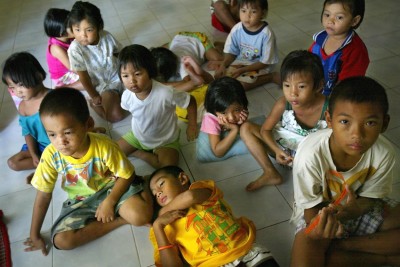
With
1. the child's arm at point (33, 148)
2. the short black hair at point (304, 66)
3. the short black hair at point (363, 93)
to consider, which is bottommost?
the child's arm at point (33, 148)

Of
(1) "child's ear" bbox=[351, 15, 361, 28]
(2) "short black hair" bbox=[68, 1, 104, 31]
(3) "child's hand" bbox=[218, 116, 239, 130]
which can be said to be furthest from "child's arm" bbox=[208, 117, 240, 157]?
(2) "short black hair" bbox=[68, 1, 104, 31]

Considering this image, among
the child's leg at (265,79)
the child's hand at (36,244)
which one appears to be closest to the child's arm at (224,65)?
the child's leg at (265,79)

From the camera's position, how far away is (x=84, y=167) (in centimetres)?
115

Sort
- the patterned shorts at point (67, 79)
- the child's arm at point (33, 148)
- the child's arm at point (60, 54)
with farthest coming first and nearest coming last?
1. the patterned shorts at point (67, 79)
2. the child's arm at point (60, 54)
3. the child's arm at point (33, 148)

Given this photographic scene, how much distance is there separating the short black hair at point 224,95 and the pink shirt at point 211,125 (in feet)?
0.20

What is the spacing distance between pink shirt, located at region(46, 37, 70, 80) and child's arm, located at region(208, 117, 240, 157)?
112 centimetres

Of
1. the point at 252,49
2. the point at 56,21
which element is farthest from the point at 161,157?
the point at 56,21

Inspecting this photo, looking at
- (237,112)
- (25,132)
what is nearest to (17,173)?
(25,132)

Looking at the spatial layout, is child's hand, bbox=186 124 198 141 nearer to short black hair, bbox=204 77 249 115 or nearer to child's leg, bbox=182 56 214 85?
short black hair, bbox=204 77 249 115

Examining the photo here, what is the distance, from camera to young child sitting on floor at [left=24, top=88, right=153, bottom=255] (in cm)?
103

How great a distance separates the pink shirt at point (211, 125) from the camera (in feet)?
4.77

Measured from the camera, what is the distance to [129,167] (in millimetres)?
1206

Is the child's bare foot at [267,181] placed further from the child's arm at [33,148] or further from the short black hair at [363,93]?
the child's arm at [33,148]

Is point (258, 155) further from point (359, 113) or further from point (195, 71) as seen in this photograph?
point (195, 71)
